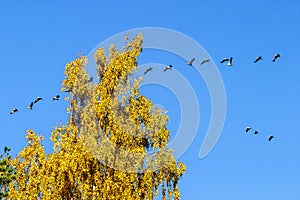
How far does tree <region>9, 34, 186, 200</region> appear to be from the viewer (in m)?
21.9

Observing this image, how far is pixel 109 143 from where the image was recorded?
22.4m

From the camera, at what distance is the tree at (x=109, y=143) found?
71.8 feet

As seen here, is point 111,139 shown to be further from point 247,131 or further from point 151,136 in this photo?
point 247,131

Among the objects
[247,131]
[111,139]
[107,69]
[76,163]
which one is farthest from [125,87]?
[247,131]

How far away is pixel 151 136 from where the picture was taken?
23750mm

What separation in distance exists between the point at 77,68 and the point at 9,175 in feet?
26.9

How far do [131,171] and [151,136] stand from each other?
2.45 meters

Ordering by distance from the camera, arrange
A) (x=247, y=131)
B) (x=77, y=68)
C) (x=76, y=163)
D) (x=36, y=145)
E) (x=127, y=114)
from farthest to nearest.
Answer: (x=36, y=145)
(x=77, y=68)
(x=127, y=114)
(x=76, y=163)
(x=247, y=131)

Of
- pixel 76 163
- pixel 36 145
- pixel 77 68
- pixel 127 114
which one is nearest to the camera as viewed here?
pixel 76 163

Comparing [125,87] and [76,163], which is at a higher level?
[125,87]

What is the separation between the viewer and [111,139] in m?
22.5

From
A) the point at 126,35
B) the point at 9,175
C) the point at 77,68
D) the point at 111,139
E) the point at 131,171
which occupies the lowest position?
the point at 131,171

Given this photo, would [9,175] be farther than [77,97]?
Yes

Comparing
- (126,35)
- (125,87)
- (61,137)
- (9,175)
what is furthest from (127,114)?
(9,175)
